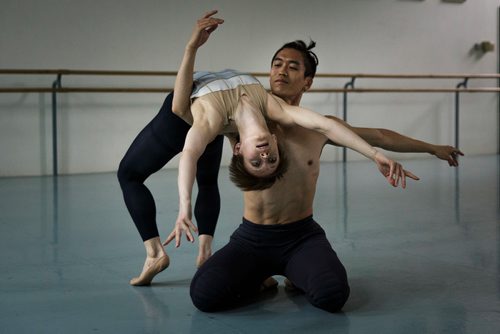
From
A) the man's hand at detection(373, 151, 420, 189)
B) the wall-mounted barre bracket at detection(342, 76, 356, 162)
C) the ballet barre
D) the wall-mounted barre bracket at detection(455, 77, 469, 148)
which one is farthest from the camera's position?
the wall-mounted barre bracket at detection(455, 77, 469, 148)

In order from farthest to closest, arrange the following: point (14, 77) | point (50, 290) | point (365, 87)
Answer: point (365, 87) → point (14, 77) → point (50, 290)

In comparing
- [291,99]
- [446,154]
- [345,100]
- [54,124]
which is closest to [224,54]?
[345,100]

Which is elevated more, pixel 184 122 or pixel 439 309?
pixel 184 122

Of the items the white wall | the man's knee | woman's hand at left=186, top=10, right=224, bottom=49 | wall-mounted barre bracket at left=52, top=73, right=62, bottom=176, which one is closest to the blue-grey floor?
the man's knee

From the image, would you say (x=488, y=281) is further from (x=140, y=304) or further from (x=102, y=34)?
(x=102, y=34)

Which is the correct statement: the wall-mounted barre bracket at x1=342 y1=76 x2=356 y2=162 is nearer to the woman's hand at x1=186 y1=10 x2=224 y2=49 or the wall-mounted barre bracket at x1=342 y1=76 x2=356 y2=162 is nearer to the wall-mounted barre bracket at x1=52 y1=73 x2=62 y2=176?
the wall-mounted barre bracket at x1=52 y1=73 x2=62 y2=176

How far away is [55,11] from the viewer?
750cm

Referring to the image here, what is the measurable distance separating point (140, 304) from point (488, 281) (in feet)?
4.53

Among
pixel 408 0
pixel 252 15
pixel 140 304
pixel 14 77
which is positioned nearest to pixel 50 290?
pixel 140 304

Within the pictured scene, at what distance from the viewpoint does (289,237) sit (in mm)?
2754

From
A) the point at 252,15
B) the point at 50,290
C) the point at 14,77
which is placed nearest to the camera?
the point at 50,290

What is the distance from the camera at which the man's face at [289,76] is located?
2910 millimetres

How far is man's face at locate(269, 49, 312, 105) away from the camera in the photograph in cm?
291

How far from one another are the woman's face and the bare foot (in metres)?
0.59
